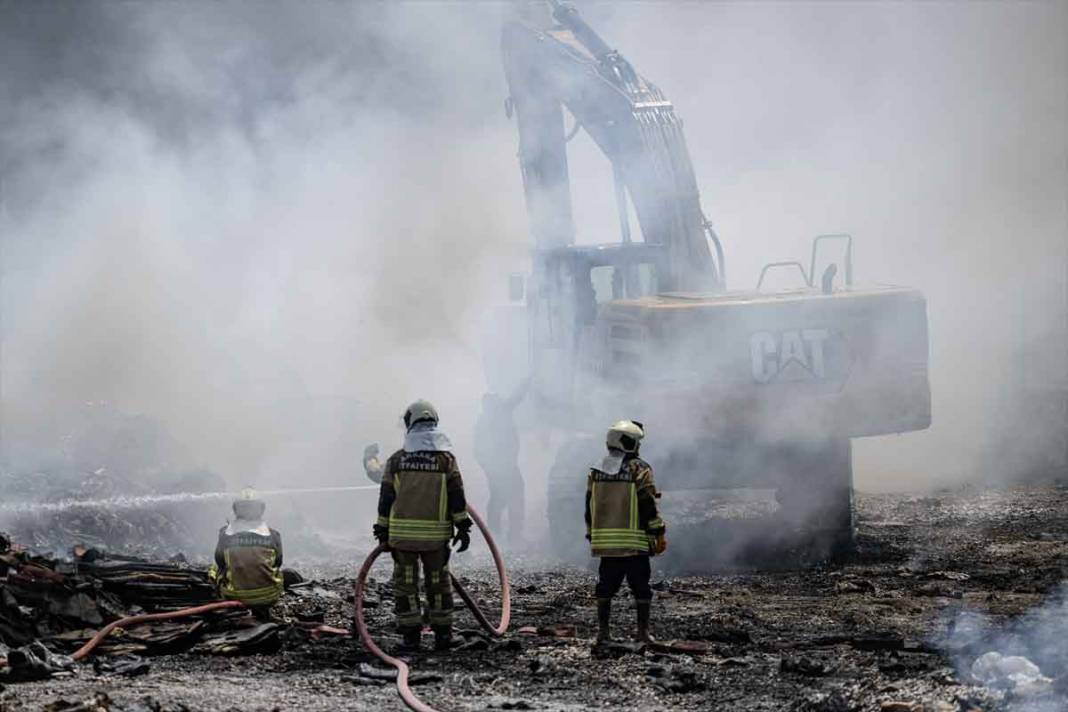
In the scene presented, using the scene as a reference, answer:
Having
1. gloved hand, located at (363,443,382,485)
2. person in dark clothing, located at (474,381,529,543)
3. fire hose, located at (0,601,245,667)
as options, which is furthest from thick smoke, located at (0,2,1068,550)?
fire hose, located at (0,601,245,667)

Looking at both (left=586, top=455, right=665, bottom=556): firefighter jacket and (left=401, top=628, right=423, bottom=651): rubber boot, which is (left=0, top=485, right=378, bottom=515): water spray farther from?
(left=586, top=455, right=665, bottom=556): firefighter jacket

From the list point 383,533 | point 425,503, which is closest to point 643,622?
point 425,503

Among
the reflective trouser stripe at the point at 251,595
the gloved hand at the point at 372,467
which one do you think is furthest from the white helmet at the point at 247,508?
the gloved hand at the point at 372,467

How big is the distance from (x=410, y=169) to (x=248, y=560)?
64.1 feet

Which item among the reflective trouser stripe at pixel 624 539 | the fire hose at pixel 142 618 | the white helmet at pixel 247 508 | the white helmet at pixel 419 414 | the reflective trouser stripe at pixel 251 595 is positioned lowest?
the fire hose at pixel 142 618

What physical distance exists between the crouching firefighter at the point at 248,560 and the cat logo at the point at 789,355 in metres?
4.44

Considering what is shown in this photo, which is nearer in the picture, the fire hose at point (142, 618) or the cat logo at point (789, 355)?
the fire hose at point (142, 618)

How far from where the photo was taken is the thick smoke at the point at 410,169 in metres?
24.1

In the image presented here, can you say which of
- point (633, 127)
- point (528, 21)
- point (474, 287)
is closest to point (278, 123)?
point (474, 287)

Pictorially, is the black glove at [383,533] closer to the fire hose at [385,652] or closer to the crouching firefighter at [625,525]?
the fire hose at [385,652]

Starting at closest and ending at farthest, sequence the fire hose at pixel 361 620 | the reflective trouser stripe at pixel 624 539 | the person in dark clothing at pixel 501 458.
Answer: the fire hose at pixel 361 620, the reflective trouser stripe at pixel 624 539, the person in dark clothing at pixel 501 458

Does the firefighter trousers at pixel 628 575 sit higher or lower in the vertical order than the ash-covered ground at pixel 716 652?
higher

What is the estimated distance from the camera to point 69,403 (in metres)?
21.0

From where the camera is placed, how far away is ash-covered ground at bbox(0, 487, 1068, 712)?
7.53 metres
